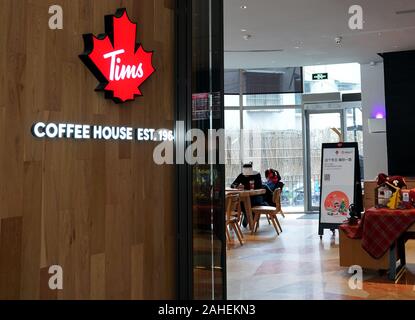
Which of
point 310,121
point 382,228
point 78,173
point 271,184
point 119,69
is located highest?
point 310,121

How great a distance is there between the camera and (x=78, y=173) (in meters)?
2.51

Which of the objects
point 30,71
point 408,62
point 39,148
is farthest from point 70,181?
point 408,62

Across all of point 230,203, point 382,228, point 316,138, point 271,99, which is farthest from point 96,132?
point 316,138

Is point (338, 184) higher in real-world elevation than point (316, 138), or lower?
lower

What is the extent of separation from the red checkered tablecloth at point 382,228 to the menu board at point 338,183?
256 cm

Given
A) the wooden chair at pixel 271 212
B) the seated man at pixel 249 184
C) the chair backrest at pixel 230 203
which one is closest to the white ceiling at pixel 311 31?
the seated man at pixel 249 184

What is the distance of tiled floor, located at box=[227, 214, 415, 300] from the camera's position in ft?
13.6

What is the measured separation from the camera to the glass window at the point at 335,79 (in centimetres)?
1126

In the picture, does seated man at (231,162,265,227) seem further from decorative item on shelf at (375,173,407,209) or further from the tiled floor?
decorative item on shelf at (375,173,407,209)

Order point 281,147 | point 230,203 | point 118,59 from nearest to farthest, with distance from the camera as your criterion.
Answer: point 118,59 < point 230,203 < point 281,147

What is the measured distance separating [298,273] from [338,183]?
296cm

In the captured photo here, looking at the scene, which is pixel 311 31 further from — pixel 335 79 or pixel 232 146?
pixel 232 146

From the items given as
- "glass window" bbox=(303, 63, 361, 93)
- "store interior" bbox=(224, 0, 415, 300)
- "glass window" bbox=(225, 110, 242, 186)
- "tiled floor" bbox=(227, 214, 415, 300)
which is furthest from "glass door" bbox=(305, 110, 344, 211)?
"tiled floor" bbox=(227, 214, 415, 300)
